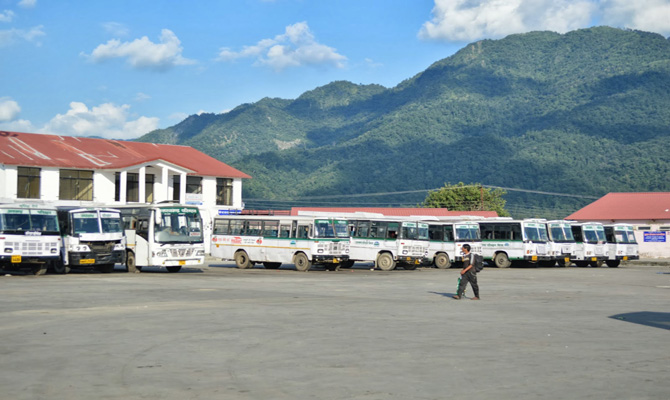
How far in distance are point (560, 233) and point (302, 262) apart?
661 inches

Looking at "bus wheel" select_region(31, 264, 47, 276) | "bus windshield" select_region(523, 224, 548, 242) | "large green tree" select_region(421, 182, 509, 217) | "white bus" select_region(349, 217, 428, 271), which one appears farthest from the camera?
"large green tree" select_region(421, 182, 509, 217)

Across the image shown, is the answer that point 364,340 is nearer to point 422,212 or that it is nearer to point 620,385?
point 620,385

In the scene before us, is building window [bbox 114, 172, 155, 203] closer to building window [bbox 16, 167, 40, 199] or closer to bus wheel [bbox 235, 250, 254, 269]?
building window [bbox 16, 167, 40, 199]

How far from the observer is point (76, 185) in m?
51.8

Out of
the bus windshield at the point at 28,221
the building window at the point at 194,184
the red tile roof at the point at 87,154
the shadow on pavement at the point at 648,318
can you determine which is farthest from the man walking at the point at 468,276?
the building window at the point at 194,184

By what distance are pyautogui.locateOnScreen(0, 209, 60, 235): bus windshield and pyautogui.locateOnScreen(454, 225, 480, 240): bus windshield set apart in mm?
21461

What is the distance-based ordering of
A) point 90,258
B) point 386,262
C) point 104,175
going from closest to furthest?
point 90,258 → point 386,262 → point 104,175

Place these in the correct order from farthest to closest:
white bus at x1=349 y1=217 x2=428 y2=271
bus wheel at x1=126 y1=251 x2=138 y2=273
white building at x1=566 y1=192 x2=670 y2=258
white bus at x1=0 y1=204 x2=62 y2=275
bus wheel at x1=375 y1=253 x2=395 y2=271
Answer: white building at x1=566 y1=192 x2=670 y2=258, bus wheel at x1=375 y1=253 x2=395 y2=271, white bus at x1=349 y1=217 x2=428 y2=271, bus wheel at x1=126 y1=251 x2=138 y2=273, white bus at x1=0 y1=204 x2=62 y2=275

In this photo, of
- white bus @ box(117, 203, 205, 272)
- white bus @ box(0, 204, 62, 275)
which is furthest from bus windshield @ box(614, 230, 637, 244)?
white bus @ box(0, 204, 62, 275)

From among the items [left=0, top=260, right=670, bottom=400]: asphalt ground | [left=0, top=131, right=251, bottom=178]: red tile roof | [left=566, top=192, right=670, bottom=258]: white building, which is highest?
[left=0, top=131, right=251, bottom=178]: red tile roof

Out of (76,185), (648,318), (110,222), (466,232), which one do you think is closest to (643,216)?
(466,232)

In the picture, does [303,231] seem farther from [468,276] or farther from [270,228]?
[468,276]

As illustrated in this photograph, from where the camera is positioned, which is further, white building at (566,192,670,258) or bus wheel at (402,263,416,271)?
white building at (566,192,670,258)

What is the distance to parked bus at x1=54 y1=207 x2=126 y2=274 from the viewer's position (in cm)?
3052
